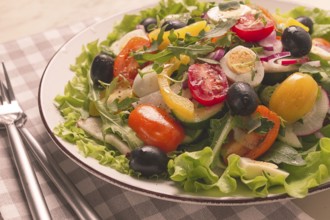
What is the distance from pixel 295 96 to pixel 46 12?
2.77 metres

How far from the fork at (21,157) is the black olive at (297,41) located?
131cm

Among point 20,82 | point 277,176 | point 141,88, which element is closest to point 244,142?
point 277,176

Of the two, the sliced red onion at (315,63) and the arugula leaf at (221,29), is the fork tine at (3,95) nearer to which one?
the arugula leaf at (221,29)

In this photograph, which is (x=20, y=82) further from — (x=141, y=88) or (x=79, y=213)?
(x=79, y=213)

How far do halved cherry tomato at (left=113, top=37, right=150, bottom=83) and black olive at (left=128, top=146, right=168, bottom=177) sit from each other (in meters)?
0.57

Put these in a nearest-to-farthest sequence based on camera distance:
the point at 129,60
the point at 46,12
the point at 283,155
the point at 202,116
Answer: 1. the point at 283,155
2. the point at 202,116
3. the point at 129,60
4. the point at 46,12

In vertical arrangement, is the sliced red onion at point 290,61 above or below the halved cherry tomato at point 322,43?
above

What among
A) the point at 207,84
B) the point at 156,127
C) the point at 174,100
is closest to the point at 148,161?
the point at 156,127

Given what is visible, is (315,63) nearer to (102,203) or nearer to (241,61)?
(241,61)

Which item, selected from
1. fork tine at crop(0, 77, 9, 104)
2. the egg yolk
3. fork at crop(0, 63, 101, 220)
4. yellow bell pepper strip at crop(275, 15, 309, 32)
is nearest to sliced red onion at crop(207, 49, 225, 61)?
the egg yolk

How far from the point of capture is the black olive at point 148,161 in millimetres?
2111

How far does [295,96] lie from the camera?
227cm

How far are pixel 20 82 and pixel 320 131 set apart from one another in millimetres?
1834

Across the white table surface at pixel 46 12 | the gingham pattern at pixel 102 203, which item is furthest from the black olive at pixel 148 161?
the white table surface at pixel 46 12
